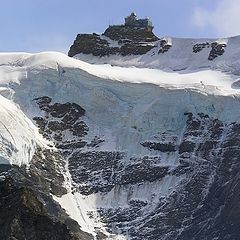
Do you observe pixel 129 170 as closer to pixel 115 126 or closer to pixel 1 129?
pixel 115 126

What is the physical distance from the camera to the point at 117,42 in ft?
462

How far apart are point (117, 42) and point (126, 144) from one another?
35.3m

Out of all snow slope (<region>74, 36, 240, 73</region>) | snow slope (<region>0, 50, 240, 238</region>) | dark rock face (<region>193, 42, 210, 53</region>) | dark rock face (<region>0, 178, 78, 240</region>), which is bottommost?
dark rock face (<region>0, 178, 78, 240</region>)

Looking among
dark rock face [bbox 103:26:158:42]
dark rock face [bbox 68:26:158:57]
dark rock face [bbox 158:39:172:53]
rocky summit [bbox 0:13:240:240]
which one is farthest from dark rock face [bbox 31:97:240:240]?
dark rock face [bbox 103:26:158:42]

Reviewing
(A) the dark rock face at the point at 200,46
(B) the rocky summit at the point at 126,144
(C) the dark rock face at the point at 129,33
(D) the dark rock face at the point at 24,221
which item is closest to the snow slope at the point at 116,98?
(B) the rocky summit at the point at 126,144

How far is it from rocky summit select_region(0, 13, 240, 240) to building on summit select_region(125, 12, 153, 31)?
20225 mm

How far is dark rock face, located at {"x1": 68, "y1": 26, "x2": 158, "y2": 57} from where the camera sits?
453ft

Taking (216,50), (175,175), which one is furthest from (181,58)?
(175,175)

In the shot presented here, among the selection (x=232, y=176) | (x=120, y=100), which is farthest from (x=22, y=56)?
(x=232, y=176)

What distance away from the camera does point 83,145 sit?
A: 358 feet

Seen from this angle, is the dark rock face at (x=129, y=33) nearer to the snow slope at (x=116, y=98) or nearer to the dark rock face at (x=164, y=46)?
the dark rock face at (x=164, y=46)

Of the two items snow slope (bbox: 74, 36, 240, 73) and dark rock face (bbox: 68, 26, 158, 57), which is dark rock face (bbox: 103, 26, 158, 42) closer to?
dark rock face (bbox: 68, 26, 158, 57)

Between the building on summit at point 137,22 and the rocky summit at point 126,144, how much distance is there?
20225mm

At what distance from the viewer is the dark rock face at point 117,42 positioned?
453 ft
